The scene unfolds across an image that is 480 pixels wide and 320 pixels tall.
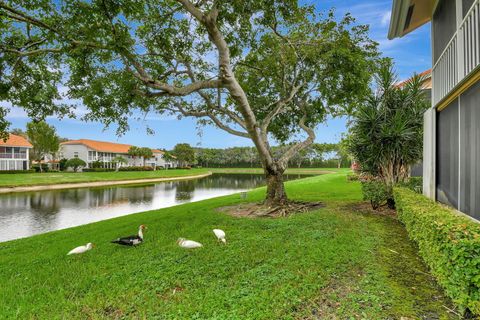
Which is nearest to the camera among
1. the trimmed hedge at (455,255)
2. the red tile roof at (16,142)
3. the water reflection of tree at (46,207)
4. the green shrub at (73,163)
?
the trimmed hedge at (455,255)

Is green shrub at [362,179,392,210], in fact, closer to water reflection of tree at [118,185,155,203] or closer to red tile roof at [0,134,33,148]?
water reflection of tree at [118,185,155,203]

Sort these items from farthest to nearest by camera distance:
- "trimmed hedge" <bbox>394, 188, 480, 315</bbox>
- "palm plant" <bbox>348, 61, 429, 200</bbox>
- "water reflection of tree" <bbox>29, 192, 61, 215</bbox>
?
1. "water reflection of tree" <bbox>29, 192, 61, 215</bbox>
2. "palm plant" <bbox>348, 61, 429, 200</bbox>
3. "trimmed hedge" <bbox>394, 188, 480, 315</bbox>

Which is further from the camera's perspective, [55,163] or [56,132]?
[55,163]

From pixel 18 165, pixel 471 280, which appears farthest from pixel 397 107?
pixel 18 165

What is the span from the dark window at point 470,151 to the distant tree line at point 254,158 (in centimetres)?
5812

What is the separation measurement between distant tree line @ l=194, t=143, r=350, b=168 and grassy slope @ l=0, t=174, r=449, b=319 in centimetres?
5891

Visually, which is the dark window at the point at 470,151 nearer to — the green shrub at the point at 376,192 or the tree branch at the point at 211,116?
the green shrub at the point at 376,192

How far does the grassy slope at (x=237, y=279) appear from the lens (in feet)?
10.6

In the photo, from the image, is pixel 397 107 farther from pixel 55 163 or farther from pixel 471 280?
pixel 55 163

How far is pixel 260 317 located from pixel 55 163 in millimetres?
56886

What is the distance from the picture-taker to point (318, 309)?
10.4 ft

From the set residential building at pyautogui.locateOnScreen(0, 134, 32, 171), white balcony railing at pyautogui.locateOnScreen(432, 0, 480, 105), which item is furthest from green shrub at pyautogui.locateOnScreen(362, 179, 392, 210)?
residential building at pyautogui.locateOnScreen(0, 134, 32, 171)

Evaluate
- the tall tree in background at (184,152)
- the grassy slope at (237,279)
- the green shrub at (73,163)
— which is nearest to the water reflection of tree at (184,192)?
the grassy slope at (237,279)

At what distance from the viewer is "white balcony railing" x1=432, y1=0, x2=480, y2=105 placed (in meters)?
4.44
